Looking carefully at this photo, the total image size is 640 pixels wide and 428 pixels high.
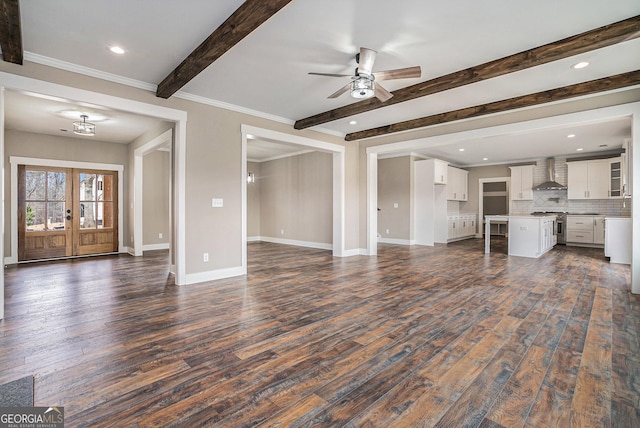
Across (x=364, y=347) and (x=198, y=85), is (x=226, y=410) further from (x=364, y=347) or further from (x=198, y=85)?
(x=198, y=85)

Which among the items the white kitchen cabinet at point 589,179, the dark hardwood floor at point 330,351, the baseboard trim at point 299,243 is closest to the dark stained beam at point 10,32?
the dark hardwood floor at point 330,351

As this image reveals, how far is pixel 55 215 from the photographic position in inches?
258

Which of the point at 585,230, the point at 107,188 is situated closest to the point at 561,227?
the point at 585,230

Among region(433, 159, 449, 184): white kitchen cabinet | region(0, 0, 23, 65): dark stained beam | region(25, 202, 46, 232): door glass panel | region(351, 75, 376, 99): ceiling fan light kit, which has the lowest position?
region(25, 202, 46, 232): door glass panel

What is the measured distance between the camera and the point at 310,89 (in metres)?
4.21

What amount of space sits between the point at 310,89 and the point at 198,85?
4.92 ft

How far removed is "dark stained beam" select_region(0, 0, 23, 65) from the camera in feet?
7.42

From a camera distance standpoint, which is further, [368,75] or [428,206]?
[428,206]

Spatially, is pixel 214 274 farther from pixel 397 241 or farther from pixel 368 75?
pixel 397 241

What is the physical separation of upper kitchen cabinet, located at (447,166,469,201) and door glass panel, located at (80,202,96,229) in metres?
9.41

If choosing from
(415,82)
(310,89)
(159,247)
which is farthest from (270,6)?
(159,247)

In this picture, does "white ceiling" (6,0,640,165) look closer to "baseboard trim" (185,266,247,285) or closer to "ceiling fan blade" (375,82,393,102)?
"ceiling fan blade" (375,82,393,102)

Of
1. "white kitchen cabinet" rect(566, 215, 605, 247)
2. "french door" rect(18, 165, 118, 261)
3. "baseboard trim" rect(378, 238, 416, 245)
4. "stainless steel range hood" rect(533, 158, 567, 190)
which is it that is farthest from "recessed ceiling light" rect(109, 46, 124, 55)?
"white kitchen cabinet" rect(566, 215, 605, 247)

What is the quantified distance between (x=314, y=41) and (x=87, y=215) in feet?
22.4
